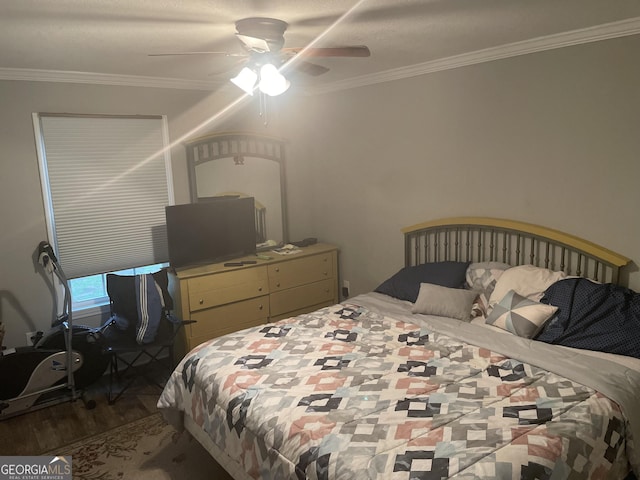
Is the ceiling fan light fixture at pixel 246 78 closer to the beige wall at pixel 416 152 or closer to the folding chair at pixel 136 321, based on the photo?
the beige wall at pixel 416 152

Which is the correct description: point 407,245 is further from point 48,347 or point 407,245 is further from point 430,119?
point 48,347

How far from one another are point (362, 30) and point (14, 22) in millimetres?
1710

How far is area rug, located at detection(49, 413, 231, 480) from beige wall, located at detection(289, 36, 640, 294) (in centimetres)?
219

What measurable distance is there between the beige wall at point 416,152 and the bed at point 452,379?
1.01 feet

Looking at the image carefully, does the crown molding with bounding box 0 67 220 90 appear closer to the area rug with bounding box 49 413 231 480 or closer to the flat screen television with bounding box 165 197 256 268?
the flat screen television with bounding box 165 197 256 268

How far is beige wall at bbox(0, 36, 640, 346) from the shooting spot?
2811 mm

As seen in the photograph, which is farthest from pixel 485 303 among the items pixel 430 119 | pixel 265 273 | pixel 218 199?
pixel 218 199

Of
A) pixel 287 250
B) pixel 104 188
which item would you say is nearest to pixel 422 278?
pixel 287 250

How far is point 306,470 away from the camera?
1.82 meters

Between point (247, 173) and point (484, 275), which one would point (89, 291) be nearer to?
point (247, 173)

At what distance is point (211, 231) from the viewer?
4035 mm

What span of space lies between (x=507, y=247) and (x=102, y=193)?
3.14 metres

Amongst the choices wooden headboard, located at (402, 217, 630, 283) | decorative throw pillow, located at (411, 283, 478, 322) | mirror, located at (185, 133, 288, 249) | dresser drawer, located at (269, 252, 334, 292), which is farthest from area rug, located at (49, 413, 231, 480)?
wooden headboard, located at (402, 217, 630, 283)

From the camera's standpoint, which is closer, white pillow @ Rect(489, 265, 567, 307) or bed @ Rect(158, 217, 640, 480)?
bed @ Rect(158, 217, 640, 480)
